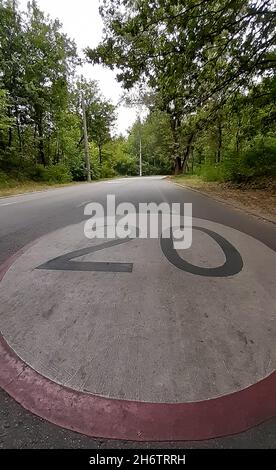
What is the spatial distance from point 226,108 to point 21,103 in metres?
13.7

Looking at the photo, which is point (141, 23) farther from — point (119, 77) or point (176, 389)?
point (176, 389)

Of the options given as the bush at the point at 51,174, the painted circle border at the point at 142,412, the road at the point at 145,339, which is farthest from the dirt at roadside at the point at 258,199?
the bush at the point at 51,174

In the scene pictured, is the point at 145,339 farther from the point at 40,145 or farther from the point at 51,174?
the point at 40,145

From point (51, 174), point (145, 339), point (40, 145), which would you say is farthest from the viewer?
point (40, 145)

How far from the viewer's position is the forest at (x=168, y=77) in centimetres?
730

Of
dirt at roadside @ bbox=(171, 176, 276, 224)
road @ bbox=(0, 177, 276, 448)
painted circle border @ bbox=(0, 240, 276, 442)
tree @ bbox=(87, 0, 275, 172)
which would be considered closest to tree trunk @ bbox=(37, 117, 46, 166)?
tree @ bbox=(87, 0, 275, 172)

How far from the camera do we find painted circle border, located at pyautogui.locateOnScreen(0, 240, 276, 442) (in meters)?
1.33

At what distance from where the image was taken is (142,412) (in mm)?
1420

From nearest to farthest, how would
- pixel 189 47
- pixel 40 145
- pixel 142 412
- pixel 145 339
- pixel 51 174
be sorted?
pixel 142 412, pixel 145 339, pixel 189 47, pixel 51 174, pixel 40 145

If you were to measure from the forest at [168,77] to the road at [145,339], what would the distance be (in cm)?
682

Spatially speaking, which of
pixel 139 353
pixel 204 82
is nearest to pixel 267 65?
pixel 204 82

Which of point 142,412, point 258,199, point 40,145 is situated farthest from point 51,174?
point 142,412

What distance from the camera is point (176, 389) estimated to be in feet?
5.07

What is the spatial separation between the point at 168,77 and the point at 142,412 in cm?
917
